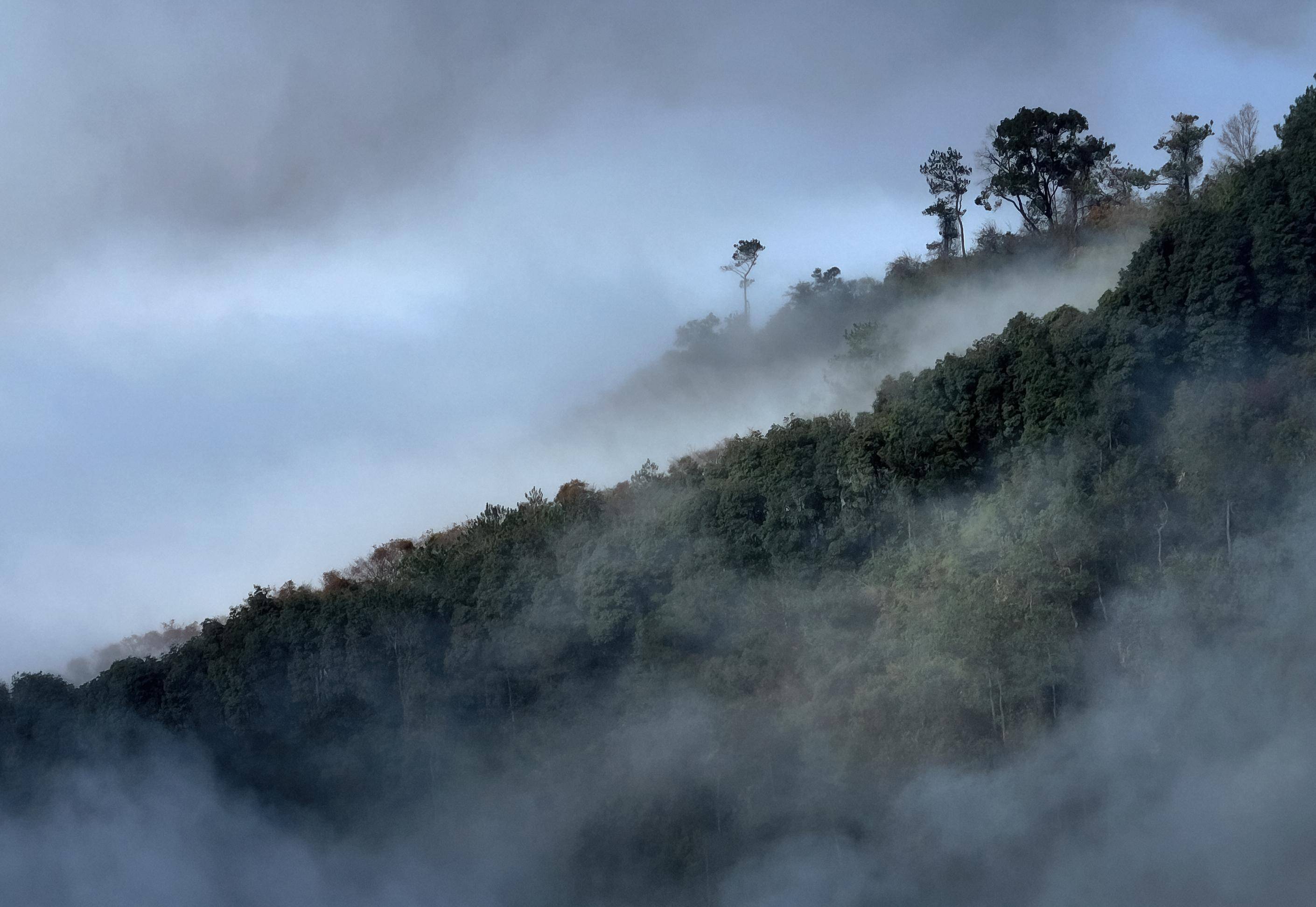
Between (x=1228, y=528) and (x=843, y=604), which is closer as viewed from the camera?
(x=1228, y=528)

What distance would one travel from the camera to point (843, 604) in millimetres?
33219

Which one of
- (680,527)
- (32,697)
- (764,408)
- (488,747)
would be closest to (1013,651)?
(680,527)

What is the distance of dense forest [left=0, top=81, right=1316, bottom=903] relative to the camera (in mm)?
29094

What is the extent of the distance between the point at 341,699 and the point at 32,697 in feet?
48.4

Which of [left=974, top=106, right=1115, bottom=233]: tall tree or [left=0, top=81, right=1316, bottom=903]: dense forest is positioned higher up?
[left=974, top=106, right=1115, bottom=233]: tall tree

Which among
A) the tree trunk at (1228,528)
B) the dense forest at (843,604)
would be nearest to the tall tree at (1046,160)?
the dense forest at (843,604)

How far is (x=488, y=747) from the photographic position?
39.2m

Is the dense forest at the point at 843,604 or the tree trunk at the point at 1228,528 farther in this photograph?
the dense forest at the point at 843,604

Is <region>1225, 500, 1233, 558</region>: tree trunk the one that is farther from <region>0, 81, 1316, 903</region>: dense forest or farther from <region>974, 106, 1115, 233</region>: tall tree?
<region>974, 106, 1115, 233</region>: tall tree

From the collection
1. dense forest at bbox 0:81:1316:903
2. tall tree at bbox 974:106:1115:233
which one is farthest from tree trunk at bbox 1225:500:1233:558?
tall tree at bbox 974:106:1115:233

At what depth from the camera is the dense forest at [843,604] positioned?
29.1 m

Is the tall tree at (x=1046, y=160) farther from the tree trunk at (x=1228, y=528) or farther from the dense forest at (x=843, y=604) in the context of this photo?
the tree trunk at (x=1228, y=528)

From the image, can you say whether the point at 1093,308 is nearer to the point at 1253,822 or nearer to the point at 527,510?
the point at 1253,822

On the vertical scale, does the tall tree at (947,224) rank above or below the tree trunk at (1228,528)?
above
